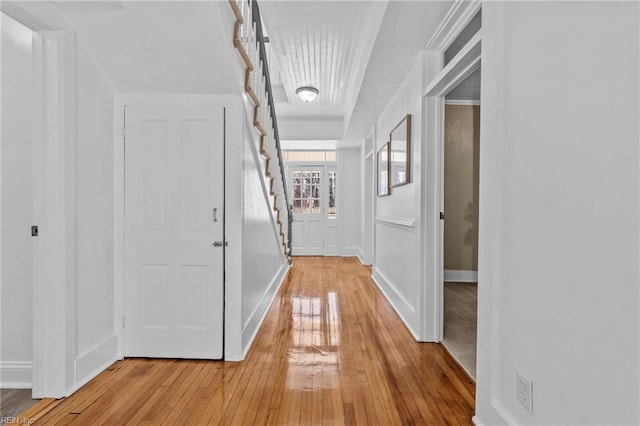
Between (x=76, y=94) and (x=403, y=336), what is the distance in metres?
2.84

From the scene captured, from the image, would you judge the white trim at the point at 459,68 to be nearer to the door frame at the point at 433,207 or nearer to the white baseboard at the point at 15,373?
the door frame at the point at 433,207

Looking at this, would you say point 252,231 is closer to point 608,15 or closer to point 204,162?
point 204,162

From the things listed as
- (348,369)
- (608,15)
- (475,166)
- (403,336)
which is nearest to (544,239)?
(608,15)

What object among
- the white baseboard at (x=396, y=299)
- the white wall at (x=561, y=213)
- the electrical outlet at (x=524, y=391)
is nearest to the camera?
the white wall at (x=561, y=213)

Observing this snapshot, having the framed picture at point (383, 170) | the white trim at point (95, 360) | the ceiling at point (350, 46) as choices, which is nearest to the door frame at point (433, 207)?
the ceiling at point (350, 46)

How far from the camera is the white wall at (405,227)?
2902 millimetres

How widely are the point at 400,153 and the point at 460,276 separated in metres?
2.56

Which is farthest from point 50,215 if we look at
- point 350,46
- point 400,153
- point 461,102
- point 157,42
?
point 461,102

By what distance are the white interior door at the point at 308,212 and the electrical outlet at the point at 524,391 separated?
6.21m

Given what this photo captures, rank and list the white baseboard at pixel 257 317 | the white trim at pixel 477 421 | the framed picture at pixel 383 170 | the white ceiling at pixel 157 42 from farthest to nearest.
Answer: the framed picture at pixel 383 170 → the white baseboard at pixel 257 317 → the white ceiling at pixel 157 42 → the white trim at pixel 477 421

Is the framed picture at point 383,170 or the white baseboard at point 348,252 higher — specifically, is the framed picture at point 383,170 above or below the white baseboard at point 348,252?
above

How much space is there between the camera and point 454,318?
3379 millimetres

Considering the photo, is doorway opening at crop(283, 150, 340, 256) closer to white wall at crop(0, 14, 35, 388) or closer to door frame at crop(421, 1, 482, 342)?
door frame at crop(421, 1, 482, 342)

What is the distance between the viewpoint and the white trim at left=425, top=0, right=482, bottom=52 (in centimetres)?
208
